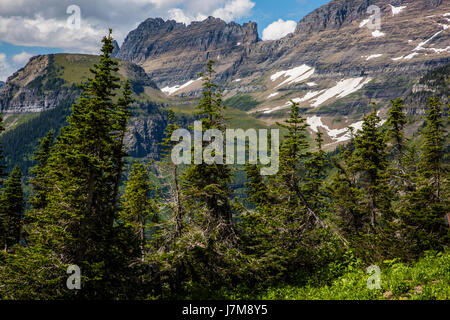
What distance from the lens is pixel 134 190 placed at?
1204 inches

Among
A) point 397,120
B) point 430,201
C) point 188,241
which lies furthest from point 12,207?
point 430,201

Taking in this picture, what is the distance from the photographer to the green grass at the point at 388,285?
11889 mm

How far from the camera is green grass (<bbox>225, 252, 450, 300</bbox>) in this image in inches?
468

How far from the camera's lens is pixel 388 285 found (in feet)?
42.5

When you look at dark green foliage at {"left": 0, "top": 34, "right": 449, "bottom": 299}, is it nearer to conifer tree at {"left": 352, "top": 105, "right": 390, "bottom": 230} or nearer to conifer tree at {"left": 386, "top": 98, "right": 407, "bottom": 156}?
conifer tree at {"left": 352, "top": 105, "right": 390, "bottom": 230}

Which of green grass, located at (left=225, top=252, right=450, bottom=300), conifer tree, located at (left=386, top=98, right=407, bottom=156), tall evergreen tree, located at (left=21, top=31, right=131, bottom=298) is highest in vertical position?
conifer tree, located at (left=386, top=98, right=407, bottom=156)

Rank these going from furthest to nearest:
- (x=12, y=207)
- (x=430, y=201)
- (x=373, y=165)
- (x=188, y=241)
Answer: (x=12, y=207)
(x=373, y=165)
(x=430, y=201)
(x=188, y=241)

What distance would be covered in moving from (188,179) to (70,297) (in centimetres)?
914

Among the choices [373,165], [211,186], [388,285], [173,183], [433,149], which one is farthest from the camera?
[433,149]

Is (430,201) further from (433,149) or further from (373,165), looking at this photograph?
(433,149)

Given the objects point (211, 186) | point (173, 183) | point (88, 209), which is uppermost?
point (173, 183)

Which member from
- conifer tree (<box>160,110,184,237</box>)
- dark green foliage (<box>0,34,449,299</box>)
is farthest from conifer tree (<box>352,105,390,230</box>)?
conifer tree (<box>160,110,184,237</box>)

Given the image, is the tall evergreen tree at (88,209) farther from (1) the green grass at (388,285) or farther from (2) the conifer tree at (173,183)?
(1) the green grass at (388,285)

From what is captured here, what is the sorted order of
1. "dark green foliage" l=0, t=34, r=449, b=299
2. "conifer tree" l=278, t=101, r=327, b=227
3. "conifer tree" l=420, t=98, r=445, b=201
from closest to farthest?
1. "dark green foliage" l=0, t=34, r=449, b=299
2. "conifer tree" l=278, t=101, r=327, b=227
3. "conifer tree" l=420, t=98, r=445, b=201
